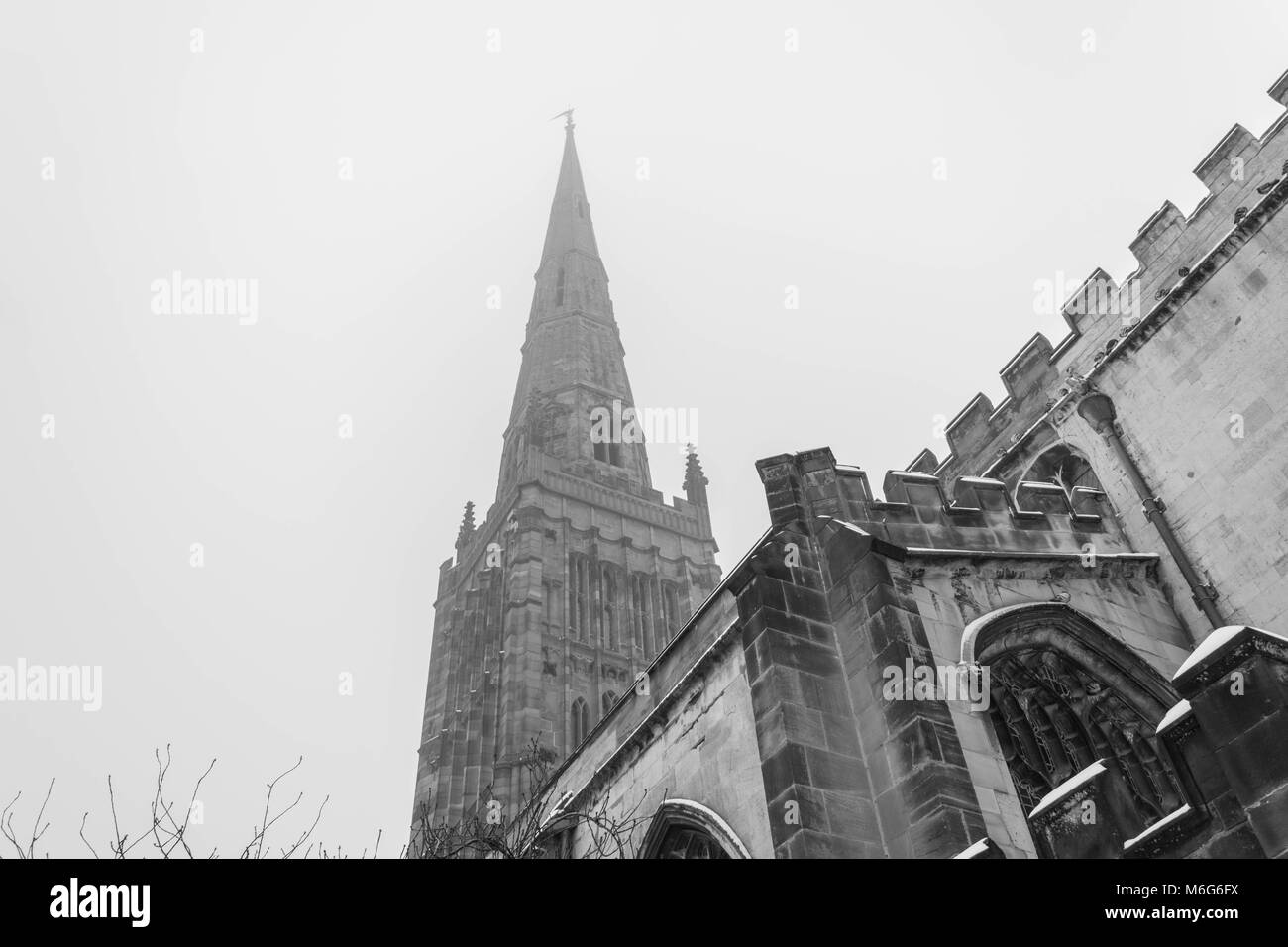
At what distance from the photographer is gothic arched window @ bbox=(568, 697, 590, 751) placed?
Result: 113ft

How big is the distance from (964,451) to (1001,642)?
25.2 ft

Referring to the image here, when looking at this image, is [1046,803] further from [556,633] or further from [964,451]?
[556,633]

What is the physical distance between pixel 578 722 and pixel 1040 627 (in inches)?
1076

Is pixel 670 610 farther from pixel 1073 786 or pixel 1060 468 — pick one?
pixel 1073 786

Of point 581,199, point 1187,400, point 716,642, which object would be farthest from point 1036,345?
point 581,199

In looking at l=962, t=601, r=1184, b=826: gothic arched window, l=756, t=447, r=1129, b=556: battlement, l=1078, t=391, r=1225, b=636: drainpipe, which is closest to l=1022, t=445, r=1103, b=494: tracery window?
l=1078, t=391, r=1225, b=636: drainpipe

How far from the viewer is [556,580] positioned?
3928cm

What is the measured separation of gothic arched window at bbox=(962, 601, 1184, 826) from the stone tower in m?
23.4

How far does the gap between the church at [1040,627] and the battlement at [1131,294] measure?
1.7 inches

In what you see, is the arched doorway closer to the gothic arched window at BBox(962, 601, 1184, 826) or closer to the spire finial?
the gothic arched window at BBox(962, 601, 1184, 826)

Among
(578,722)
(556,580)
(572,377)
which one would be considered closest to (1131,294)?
(578,722)

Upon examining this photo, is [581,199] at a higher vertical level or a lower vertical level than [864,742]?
higher
